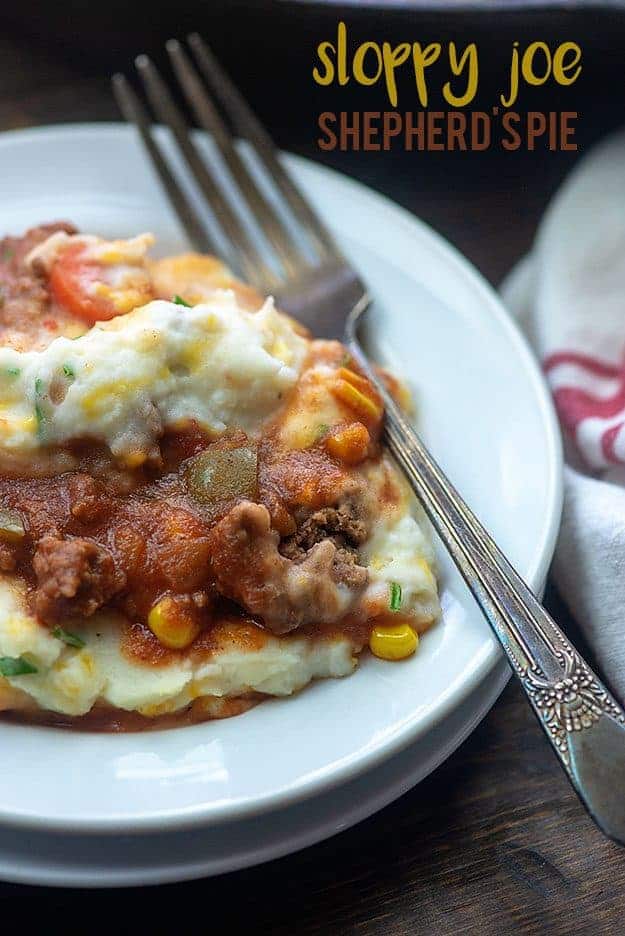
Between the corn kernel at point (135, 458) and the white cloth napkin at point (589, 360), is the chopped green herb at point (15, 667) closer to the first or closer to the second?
the corn kernel at point (135, 458)

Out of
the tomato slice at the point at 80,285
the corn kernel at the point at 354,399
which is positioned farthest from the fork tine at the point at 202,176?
the corn kernel at the point at 354,399

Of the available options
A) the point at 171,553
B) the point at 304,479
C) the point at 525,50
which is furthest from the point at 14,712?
the point at 525,50

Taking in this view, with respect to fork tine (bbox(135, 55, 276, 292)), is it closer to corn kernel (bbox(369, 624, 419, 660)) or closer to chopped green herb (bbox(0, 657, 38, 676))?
corn kernel (bbox(369, 624, 419, 660))

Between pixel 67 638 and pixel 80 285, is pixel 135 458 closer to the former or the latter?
pixel 67 638

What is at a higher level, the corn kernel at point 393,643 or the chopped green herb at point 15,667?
the chopped green herb at point 15,667

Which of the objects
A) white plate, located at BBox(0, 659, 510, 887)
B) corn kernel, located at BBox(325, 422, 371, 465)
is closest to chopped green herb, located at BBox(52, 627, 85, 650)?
white plate, located at BBox(0, 659, 510, 887)

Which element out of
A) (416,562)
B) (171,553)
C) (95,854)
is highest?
(171,553)

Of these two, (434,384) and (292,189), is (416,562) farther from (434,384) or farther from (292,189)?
(292,189)
